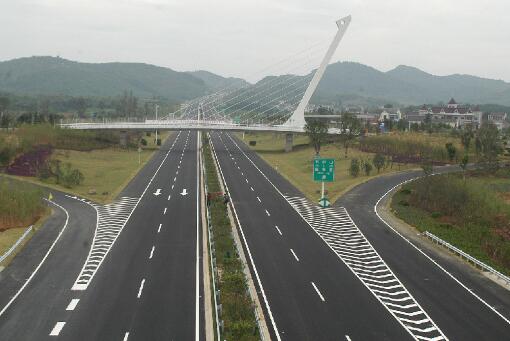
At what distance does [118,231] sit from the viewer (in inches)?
1800

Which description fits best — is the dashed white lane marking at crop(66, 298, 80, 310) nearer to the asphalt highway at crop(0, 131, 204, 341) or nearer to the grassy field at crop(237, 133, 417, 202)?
the asphalt highway at crop(0, 131, 204, 341)

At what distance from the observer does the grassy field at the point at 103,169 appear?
214 ft

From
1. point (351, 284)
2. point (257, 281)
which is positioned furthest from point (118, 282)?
point (351, 284)

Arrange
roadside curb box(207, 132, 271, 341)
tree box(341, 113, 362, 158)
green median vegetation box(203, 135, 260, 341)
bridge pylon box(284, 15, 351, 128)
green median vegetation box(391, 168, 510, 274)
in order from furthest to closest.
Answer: bridge pylon box(284, 15, 351, 128), tree box(341, 113, 362, 158), green median vegetation box(391, 168, 510, 274), roadside curb box(207, 132, 271, 341), green median vegetation box(203, 135, 260, 341)

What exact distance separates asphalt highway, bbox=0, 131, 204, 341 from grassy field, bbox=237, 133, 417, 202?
19424 mm

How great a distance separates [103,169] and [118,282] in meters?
55.3

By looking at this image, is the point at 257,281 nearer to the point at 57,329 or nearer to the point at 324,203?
the point at 57,329

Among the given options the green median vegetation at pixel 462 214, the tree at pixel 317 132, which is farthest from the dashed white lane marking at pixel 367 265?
the tree at pixel 317 132

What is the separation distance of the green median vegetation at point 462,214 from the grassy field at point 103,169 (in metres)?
32.0

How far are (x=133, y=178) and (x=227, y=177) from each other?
41.7ft

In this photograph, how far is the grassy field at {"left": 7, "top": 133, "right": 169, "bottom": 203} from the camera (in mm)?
65250

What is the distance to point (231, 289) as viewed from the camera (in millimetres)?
30906

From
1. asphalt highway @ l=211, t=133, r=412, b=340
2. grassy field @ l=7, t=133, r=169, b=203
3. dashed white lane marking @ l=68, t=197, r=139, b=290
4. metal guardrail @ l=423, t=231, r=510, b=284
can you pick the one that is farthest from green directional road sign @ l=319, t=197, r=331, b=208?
grassy field @ l=7, t=133, r=169, b=203

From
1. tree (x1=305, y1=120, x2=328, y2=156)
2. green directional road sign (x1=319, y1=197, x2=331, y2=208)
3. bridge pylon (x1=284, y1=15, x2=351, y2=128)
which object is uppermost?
bridge pylon (x1=284, y1=15, x2=351, y2=128)
